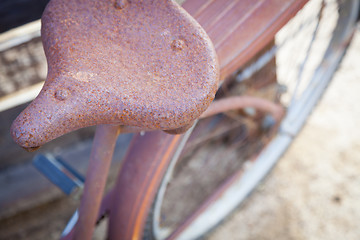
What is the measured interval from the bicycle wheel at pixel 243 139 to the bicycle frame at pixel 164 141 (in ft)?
1.03

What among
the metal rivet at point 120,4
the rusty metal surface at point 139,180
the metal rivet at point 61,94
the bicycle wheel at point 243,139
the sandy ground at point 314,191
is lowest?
the sandy ground at point 314,191

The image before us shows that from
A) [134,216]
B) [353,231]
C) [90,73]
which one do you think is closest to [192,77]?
[90,73]

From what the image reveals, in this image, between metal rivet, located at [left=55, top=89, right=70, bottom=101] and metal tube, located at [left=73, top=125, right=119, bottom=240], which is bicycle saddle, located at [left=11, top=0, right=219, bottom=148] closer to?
metal rivet, located at [left=55, top=89, right=70, bottom=101]

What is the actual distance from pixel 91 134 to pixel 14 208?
45cm

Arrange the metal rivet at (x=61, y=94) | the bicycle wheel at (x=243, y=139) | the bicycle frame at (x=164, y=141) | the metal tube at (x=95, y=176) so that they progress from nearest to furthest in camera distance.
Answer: the metal rivet at (x=61, y=94), the metal tube at (x=95, y=176), the bicycle frame at (x=164, y=141), the bicycle wheel at (x=243, y=139)

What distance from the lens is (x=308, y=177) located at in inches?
58.1

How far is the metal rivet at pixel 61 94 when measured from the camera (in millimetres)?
443

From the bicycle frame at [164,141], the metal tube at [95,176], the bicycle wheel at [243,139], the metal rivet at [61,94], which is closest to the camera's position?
the metal rivet at [61,94]

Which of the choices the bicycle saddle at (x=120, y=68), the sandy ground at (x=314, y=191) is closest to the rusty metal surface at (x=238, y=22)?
the bicycle saddle at (x=120, y=68)

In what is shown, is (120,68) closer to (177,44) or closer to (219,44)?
(177,44)

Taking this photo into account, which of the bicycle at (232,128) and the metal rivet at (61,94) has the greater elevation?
the metal rivet at (61,94)

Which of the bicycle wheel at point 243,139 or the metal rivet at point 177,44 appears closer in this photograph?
the metal rivet at point 177,44

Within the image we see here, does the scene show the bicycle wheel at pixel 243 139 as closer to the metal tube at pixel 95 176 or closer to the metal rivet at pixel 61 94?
the metal tube at pixel 95 176

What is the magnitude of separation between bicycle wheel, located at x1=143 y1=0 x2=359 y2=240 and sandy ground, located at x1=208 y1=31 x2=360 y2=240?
0.13 meters
